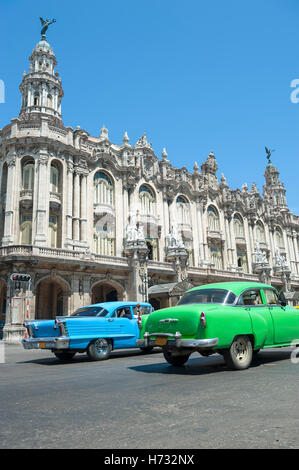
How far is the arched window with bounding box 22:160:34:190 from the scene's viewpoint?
2847 cm

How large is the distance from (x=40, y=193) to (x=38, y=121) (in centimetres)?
615

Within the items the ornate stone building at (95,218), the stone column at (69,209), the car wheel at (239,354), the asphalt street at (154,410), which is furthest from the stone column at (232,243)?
the asphalt street at (154,410)

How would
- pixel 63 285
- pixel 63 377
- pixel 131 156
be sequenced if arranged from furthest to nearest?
pixel 131 156
pixel 63 285
pixel 63 377

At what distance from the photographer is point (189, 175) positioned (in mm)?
40094

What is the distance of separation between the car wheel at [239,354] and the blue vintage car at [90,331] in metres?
2.92

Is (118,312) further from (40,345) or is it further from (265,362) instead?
(265,362)

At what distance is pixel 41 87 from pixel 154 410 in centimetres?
3436

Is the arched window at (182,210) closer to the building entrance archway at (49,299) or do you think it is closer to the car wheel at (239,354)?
the building entrance archway at (49,299)

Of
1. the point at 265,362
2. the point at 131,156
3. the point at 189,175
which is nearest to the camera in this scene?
the point at 265,362

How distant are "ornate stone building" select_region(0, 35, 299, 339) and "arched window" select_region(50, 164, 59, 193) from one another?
8cm

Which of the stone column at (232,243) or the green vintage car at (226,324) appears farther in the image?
the stone column at (232,243)

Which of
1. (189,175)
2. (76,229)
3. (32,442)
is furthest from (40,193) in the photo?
(32,442)

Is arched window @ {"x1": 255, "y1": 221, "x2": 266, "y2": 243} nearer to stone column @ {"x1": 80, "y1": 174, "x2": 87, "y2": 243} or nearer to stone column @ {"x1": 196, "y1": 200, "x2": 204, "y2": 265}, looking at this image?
stone column @ {"x1": 196, "y1": 200, "x2": 204, "y2": 265}

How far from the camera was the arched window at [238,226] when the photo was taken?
144 ft
